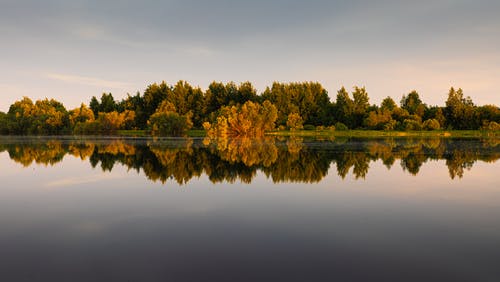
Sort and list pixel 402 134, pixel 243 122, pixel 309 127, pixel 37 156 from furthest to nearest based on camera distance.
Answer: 1. pixel 309 127
2. pixel 402 134
3. pixel 243 122
4. pixel 37 156

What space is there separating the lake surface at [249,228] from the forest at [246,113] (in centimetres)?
7519

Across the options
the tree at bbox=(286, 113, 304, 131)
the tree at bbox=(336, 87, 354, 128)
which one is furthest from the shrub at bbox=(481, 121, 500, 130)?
the tree at bbox=(286, 113, 304, 131)

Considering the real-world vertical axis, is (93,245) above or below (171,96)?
below

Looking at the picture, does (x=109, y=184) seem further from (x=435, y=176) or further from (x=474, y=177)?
(x=474, y=177)

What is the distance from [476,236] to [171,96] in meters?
120

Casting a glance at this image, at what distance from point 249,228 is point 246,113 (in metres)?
83.2

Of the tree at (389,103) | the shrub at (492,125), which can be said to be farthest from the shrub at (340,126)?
the shrub at (492,125)

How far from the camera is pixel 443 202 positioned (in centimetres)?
1470

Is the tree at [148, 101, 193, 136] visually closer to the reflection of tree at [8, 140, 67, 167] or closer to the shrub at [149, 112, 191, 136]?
the shrub at [149, 112, 191, 136]

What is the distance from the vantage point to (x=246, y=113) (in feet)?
307

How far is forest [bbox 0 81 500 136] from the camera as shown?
339 ft

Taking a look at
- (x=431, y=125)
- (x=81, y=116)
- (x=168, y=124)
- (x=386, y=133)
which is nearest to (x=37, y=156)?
(x=168, y=124)

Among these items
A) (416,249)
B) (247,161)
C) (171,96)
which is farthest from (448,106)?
(416,249)

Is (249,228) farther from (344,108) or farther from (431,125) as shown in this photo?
(344,108)
